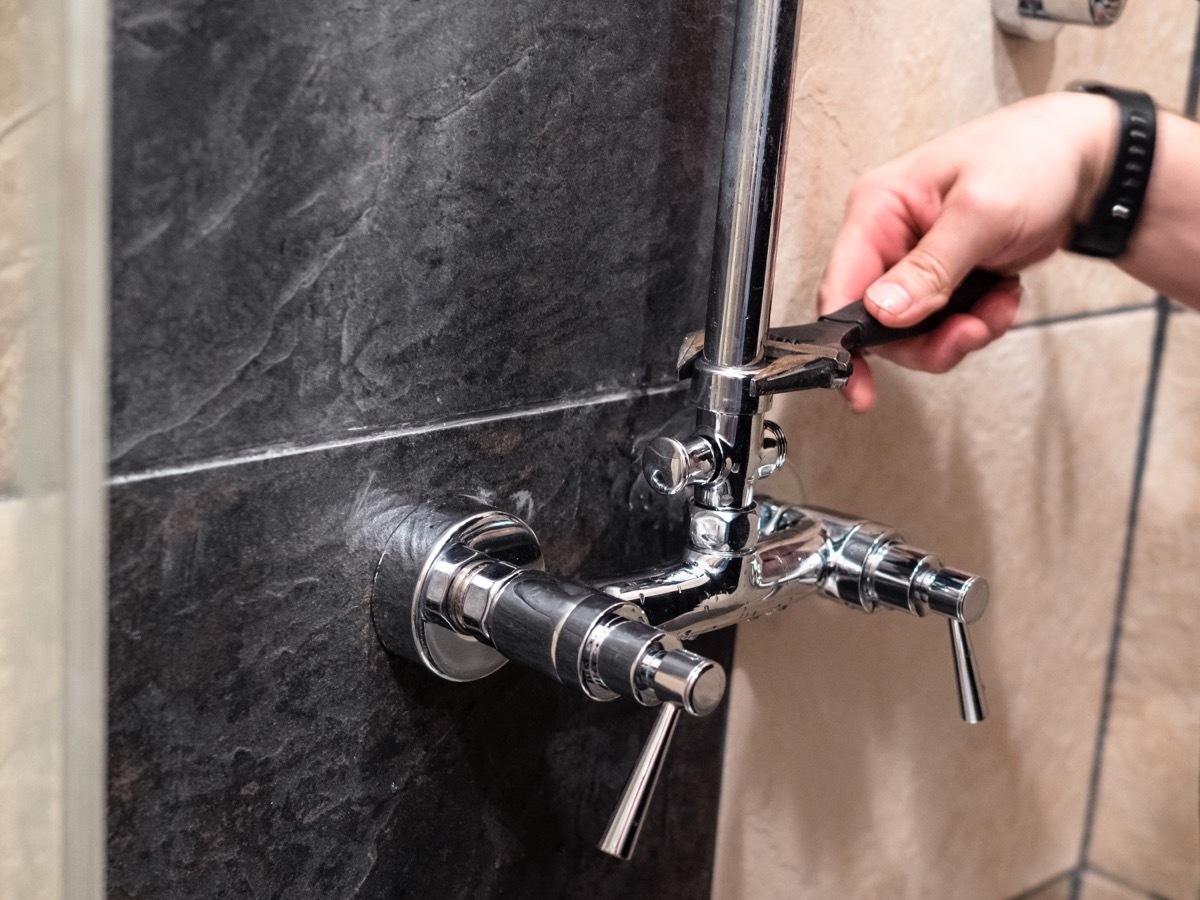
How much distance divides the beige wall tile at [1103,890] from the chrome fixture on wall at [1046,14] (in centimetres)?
61

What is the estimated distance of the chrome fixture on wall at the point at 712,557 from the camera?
0.42 m

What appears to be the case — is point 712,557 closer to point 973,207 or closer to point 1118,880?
point 973,207

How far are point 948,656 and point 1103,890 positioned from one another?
306 millimetres

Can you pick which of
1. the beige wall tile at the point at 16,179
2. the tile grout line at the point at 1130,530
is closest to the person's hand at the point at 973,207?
the tile grout line at the point at 1130,530

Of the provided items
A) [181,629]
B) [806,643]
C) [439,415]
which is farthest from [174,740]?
[806,643]

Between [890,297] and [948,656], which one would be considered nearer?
[890,297]

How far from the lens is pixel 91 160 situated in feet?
0.97

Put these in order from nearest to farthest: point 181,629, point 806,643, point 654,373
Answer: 1. point 181,629
2. point 654,373
3. point 806,643

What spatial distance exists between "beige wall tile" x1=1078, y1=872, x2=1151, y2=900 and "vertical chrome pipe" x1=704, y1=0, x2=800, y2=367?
66 cm

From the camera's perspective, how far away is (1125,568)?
896 mm

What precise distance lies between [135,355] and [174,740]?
0.41 feet

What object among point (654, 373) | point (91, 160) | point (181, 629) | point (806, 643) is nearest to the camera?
point (91, 160)

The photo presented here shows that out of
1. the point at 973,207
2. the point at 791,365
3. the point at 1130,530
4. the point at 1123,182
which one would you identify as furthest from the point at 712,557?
the point at 1130,530

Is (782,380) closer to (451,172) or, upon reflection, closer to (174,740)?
(451,172)
